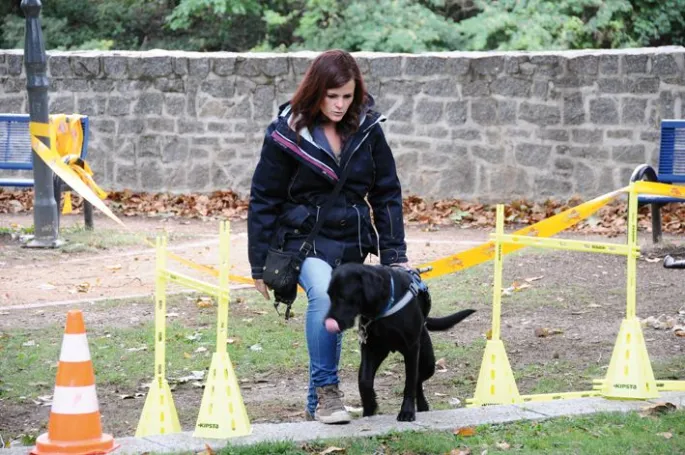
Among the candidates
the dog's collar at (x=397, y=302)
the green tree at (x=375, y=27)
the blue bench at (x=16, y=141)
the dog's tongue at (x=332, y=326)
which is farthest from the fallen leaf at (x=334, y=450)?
the green tree at (x=375, y=27)

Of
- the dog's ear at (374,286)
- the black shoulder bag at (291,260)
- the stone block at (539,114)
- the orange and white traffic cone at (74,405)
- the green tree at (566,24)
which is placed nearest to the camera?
the orange and white traffic cone at (74,405)

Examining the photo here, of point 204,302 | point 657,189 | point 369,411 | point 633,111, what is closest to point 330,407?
point 369,411

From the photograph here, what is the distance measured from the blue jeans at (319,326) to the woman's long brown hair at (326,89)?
0.60m

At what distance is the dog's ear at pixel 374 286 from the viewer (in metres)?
5.23

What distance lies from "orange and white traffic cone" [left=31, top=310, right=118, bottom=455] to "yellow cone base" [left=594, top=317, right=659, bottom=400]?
2.35m

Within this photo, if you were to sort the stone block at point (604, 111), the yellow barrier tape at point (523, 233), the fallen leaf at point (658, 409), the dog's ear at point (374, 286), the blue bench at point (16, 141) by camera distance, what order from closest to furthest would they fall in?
the dog's ear at point (374, 286), the fallen leaf at point (658, 409), the yellow barrier tape at point (523, 233), the blue bench at point (16, 141), the stone block at point (604, 111)

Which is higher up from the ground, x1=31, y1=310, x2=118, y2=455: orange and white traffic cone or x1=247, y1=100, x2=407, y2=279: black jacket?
x1=247, y1=100, x2=407, y2=279: black jacket

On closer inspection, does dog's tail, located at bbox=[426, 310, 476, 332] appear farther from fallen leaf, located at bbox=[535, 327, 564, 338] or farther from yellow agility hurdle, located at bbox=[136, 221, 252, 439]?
fallen leaf, located at bbox=[535, 327, 564, 338]

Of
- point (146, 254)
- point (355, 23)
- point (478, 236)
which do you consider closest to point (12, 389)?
point (146, 254)

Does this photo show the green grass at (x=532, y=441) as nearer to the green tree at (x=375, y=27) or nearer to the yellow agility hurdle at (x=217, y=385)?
the yellow agility hurdle at (x=217, y=385)

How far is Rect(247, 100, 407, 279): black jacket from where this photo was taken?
561 cm

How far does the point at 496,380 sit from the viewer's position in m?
6.27

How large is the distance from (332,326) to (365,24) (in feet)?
46.8

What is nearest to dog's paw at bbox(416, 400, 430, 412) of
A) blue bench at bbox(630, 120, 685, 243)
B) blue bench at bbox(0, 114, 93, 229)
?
blue bench at bbox(630, 120, 685, 243)
